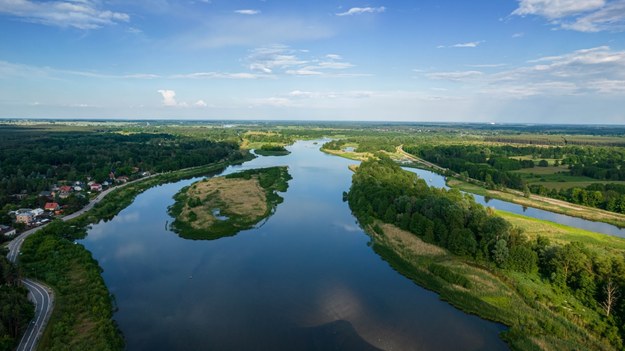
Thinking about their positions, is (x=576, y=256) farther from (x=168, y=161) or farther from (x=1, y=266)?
(x=168, y=161)

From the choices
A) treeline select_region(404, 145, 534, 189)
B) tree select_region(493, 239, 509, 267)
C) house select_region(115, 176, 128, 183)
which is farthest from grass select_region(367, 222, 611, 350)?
house select_region(115, 176, 128, 183)

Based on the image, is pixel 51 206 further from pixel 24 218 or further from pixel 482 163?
pixel 482 163

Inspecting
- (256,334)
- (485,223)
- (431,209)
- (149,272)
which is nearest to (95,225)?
(149,272)

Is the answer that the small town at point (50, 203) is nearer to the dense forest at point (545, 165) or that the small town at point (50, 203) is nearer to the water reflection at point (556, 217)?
the water reflection at point (556, 217)

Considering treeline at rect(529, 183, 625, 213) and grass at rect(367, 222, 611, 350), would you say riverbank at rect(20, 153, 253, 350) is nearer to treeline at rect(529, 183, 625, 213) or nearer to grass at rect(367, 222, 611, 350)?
grass at rect(367, 222, 611, 350)

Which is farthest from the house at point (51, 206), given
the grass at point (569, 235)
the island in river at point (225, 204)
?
the grass at point (569, 235)
